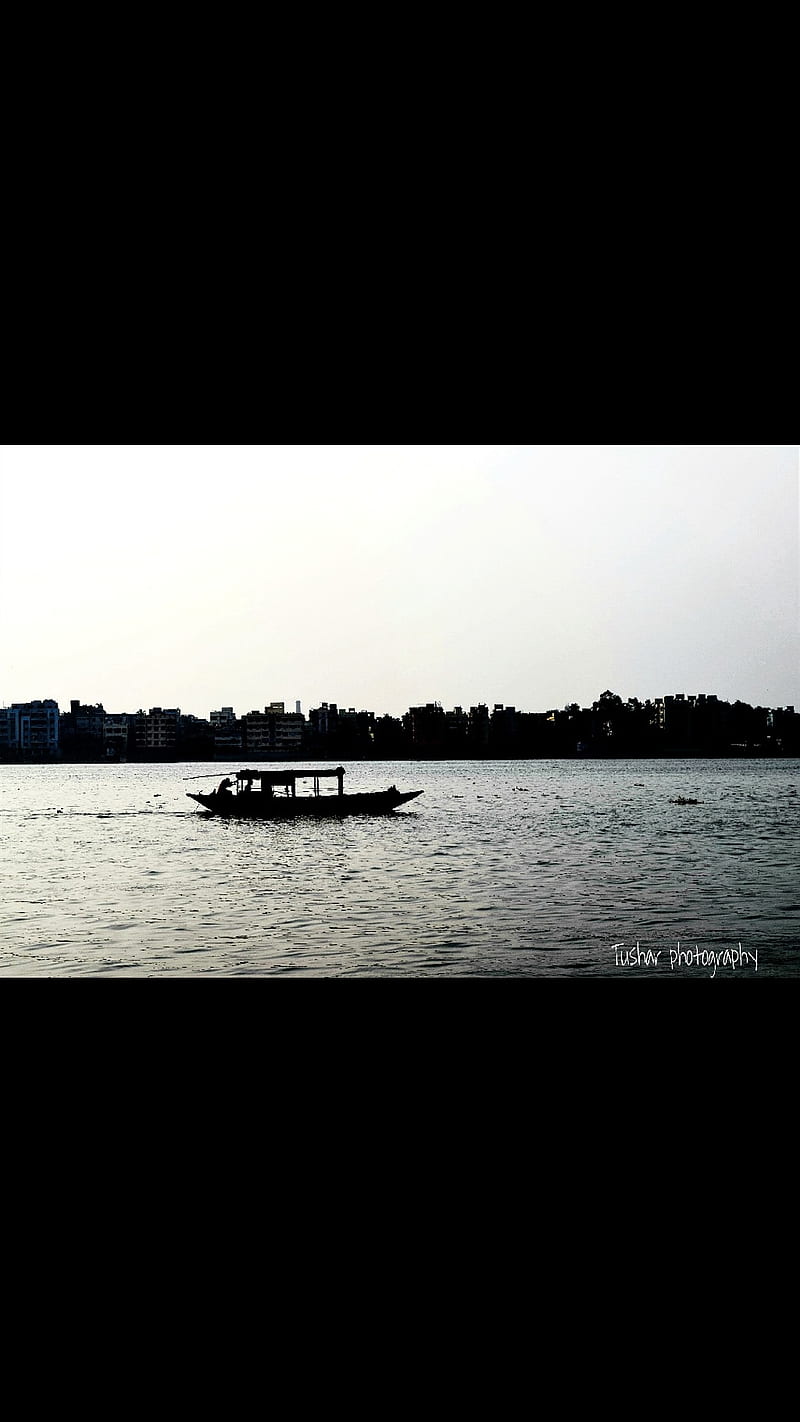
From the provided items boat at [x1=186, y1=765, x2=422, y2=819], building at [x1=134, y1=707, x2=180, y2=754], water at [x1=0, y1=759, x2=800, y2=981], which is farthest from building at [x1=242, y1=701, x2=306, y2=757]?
boat at [x1=186, y1=765, x2=422, y2=819]

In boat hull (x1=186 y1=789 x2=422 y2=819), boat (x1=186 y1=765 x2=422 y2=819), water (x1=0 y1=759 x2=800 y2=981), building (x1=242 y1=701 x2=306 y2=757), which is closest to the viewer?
water (x1=0 y1=759 x2=800 y2=981)

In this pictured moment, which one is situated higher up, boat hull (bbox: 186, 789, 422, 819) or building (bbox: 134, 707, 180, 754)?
building (bbox: 134, 707, 180, 754)

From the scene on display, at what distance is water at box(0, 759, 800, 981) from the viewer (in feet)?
44.4

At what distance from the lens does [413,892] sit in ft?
75.8

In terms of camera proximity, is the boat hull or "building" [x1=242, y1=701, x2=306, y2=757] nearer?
the boat hull

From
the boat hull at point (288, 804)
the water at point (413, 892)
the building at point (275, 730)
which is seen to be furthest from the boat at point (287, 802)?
the building at point (275, 730)

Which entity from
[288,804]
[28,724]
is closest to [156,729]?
[28,724]

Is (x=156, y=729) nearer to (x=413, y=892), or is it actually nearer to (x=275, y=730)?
(x=275, y=730)

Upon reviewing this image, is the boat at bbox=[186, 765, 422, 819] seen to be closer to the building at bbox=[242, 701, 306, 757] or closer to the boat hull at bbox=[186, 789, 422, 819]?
the boat hull at bbox=[186, 789, 422, 819]

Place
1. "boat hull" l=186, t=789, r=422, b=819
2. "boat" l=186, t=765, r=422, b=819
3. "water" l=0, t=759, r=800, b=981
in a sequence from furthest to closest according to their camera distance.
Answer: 1. "boat hull" l=186, t=789, r=422, b=819
2. "boat" l=186, t=765, r=422, b=819
3. "water" l=0, t=759, r=800, b=981
